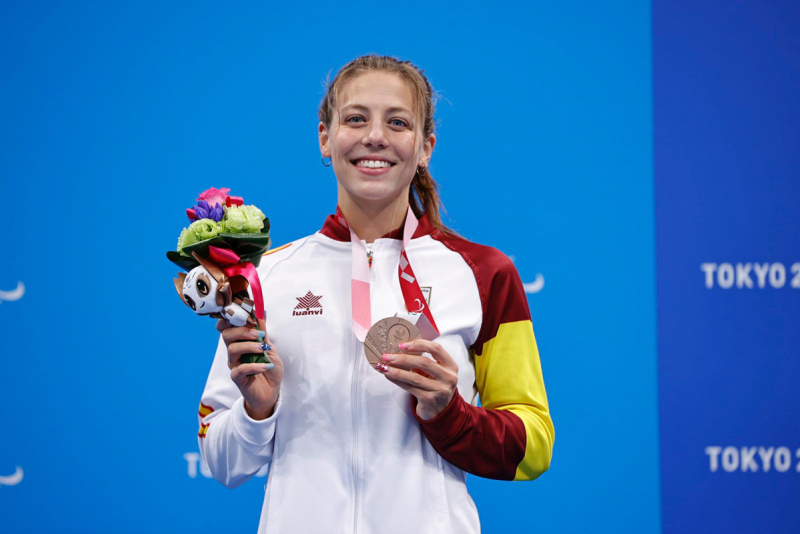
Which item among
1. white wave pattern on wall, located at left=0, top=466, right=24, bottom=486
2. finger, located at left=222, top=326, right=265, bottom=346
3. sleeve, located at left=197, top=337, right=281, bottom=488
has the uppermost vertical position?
finger, located at left=222, top=326, right=265, bottom=346

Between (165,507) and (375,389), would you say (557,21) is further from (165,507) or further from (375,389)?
(165,507)

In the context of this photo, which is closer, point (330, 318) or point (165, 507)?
point (330, 318)

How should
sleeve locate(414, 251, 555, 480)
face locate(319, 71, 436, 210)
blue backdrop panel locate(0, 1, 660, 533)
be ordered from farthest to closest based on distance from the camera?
blue backdrop panel locate(0, 1, 660, 533), face locate(319, 71, 436, 210), sleeve locate(414, 251, 555, 480)

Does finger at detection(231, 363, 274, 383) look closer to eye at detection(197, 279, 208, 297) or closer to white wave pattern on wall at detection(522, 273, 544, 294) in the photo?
eye at detection(197, 279, 208, 297)

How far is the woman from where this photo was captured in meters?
1.28

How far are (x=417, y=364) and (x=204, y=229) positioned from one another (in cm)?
40

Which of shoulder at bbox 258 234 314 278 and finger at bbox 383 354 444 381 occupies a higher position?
shoulder at bbox 258 234 314 278

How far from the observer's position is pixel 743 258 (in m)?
2.17

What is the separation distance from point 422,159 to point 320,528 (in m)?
0.73

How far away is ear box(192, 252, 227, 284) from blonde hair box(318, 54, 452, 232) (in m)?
0.45

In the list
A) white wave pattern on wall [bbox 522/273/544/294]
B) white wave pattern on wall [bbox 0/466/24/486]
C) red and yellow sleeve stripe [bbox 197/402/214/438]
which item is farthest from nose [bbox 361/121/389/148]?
white wave pattern on wall [bbox 0/466/24/486]

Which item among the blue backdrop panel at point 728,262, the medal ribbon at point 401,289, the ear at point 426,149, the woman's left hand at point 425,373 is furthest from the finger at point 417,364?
the blue backdrop panel at point 728,262

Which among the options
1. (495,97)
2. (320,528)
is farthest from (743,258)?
(320,528)

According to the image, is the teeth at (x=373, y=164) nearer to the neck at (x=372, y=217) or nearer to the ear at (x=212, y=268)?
the neck at (x=372, y=217)
